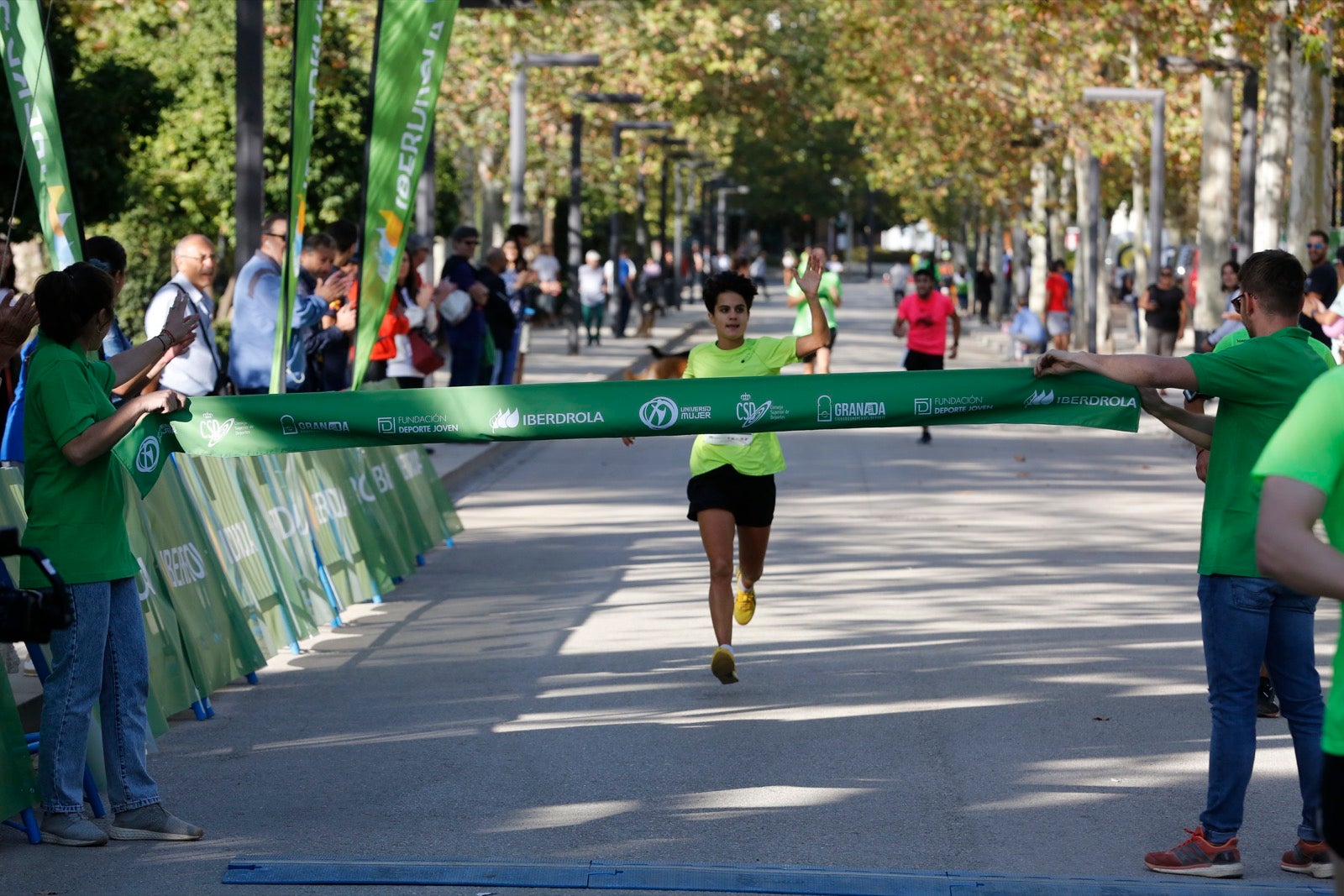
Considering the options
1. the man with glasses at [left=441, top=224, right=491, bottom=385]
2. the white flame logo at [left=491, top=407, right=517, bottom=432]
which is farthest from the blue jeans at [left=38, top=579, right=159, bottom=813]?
the man with glasses at [left=441, top=224, right=491, bottom=385]

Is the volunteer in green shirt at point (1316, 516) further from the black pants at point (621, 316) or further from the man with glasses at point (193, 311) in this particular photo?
the black pants at point (621, 316)

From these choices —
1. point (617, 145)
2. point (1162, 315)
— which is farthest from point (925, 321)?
point (617, 145)

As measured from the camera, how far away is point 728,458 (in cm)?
839

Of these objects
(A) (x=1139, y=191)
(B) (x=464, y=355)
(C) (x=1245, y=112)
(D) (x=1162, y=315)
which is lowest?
(D) (x=1162, y=315)

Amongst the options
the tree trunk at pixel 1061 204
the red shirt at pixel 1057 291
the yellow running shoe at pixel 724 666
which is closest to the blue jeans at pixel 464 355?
the yellow running shoe at pixel 724 666

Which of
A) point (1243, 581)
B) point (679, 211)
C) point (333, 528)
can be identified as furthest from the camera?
point (679, 211)

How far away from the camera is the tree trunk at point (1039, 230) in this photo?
44656 millimetres

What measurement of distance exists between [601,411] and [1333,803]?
3829 mm

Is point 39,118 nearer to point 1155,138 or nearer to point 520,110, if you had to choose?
point 520,110

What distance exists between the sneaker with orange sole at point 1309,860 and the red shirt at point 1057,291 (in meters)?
29.5

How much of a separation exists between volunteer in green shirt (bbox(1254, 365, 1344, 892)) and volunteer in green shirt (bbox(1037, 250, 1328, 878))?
196 centimetres

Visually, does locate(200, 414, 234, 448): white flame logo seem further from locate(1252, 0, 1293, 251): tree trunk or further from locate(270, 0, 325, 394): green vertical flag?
locate(1252, 0, 1293, 251): tree trunk

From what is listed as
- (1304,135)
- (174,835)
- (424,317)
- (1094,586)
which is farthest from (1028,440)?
(174,835)

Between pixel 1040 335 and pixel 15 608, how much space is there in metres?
27.4
